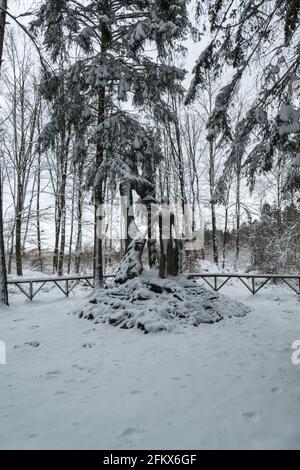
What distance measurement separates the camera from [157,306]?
7559 millimetres

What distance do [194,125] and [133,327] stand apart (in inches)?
725

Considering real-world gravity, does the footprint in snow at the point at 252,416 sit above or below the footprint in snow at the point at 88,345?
above

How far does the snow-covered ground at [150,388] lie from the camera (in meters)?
2.89

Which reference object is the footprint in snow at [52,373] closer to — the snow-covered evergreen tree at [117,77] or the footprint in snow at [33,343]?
the footprint in snow at [33,343]

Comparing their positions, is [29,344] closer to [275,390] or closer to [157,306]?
[157,306]

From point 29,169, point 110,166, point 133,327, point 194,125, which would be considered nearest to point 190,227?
point 194,125

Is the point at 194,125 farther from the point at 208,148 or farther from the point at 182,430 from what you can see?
the point at 182,430

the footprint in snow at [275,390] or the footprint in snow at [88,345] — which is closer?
the footprint in snow at [275,390]

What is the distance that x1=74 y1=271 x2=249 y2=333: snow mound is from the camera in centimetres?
719

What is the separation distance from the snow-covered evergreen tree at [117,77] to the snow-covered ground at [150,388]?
12.1 ft

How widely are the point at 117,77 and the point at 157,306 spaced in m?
7.55

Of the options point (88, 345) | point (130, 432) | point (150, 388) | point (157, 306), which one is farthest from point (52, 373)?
point (157, 306)

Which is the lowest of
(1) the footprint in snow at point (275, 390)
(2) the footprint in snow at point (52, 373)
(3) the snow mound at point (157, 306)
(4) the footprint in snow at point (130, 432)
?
(2) the footprint in snow at point (52, 373)

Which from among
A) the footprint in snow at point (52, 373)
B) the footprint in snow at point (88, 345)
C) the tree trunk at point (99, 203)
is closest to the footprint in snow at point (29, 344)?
the footprint in snow at point (88, 345)
